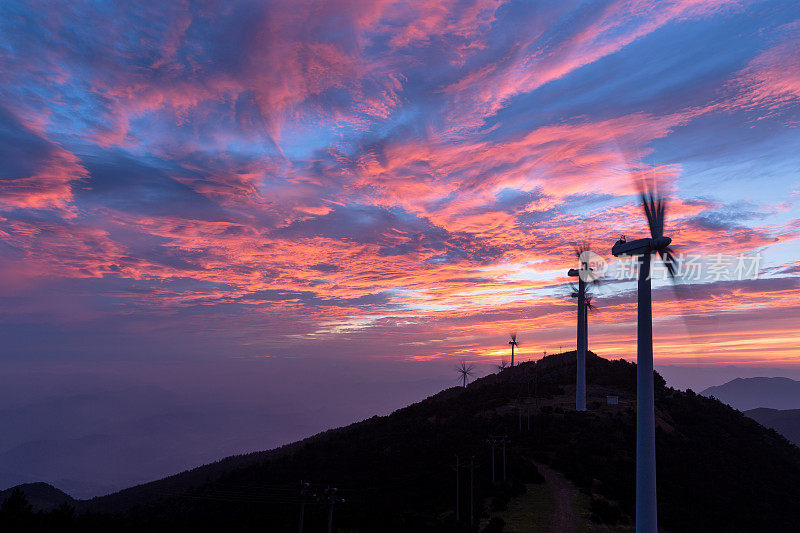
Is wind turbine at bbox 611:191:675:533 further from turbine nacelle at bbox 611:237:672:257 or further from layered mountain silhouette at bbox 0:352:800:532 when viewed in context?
layered mountain silhouette at bbox 0:352:800:532

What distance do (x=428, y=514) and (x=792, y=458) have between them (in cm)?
5913

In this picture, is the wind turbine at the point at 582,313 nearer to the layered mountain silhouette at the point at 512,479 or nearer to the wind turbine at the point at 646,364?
the layered mountain silhouette at the point at 512,479

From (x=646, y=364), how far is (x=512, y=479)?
2236 centimetres

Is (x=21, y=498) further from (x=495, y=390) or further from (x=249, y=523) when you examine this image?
(x=495, y=390)

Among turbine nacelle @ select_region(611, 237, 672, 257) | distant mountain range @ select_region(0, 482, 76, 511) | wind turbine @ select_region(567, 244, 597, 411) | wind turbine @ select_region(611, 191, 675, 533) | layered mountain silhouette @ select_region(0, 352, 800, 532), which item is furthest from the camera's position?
distant mountain range @ select_region(0, 482, 76, 511)

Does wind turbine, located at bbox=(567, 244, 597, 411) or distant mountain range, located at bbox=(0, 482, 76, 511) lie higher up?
wind turbine, located at bbox=(567, 244, 597, 411)

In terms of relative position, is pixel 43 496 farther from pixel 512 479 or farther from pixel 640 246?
pixel 640 246

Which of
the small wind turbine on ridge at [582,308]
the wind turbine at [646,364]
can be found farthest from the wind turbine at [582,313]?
the wind turbine at [646,364]

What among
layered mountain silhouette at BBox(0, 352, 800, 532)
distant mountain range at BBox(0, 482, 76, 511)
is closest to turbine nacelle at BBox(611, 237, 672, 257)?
layered mountain silhouette at BBox(0, 352, 800, 532)

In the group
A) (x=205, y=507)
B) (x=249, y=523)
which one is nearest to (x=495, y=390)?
(x=205, y=507)

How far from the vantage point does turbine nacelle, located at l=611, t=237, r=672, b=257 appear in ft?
125

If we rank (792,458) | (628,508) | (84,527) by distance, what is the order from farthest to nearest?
(792,458) < (628,508) < (84,527)

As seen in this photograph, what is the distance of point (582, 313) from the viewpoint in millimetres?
73812

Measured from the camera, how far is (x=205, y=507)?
55.3m
